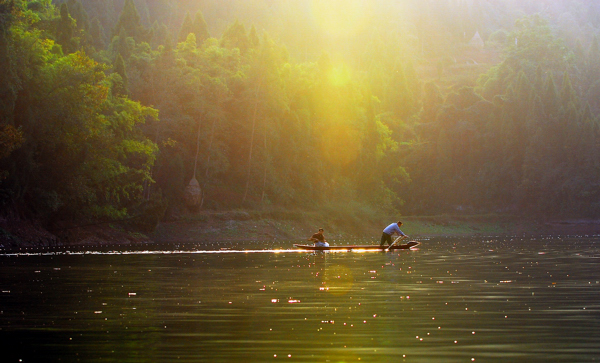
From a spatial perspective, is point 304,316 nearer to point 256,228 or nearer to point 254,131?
point 256,228

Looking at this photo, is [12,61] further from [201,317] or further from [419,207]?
[419,207]

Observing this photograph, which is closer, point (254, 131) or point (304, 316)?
point (304, 316)

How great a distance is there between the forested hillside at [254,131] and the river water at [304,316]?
2881 cm

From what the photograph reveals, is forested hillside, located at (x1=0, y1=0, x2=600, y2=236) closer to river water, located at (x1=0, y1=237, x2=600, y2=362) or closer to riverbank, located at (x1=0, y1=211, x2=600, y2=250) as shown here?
riverbank, located at (x1=0, y1=211, x2=600, y2=250)

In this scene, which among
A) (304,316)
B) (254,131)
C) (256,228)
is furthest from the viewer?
(254,131)

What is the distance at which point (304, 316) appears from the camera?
48.6 ft

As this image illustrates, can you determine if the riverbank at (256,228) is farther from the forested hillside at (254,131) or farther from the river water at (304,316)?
the river water at (304,316)

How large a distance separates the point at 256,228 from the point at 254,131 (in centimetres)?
1319

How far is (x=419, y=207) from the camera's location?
388ft

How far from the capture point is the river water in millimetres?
11117

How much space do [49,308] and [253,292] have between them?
5.03 metres

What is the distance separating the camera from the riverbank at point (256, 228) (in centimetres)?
5362

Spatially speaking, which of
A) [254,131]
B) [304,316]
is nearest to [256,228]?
[254,131]

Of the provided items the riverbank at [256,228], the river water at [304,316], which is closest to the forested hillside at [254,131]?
the riverbank at [256,228]
